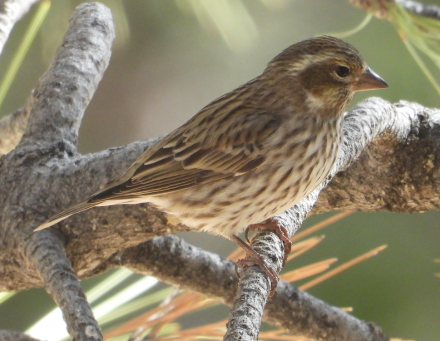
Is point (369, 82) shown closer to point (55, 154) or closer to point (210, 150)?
point (210, 150)

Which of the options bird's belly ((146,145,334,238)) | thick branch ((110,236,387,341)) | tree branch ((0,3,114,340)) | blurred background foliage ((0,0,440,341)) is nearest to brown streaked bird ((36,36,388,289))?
bird's belly ((146,145,334,238))

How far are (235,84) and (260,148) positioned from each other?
2.35 meters

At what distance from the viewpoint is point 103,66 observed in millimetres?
2518

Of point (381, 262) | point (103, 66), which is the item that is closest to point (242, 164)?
point (103, 66)

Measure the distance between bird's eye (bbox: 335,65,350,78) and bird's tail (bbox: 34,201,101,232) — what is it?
919mm

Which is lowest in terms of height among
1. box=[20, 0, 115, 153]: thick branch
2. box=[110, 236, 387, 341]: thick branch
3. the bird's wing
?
box=[110, 236, 387, 341]: thick branch

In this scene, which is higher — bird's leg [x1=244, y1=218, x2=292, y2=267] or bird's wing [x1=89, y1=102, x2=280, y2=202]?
bird's wing [x1=89, y1=102, x2=280, y2=202]

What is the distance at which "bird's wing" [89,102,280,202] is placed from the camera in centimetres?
220

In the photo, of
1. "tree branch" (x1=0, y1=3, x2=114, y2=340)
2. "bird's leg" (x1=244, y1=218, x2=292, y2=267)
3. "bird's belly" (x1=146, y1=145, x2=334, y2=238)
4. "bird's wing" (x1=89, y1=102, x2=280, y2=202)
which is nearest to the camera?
"tree branch" (x1=0, y1=3, x2=114, y2=340)

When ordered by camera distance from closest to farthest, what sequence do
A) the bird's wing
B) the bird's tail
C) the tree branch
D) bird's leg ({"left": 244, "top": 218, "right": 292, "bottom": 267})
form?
1. the tree branch
2. the bird's tail
3. bird's leg ({"left": 244, "top": 218, "right": 292, "bottom": 267})
4. the bird's wing

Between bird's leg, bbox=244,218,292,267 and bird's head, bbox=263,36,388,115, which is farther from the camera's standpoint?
bird's head, bbox=263,36,388,115

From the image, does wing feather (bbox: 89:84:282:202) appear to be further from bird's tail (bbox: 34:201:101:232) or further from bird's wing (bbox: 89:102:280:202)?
bird's tail (bbox: 34:201:101:232)

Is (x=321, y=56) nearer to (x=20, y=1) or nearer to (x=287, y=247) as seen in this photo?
(x=287, y=247)

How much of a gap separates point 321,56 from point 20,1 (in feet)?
3.24
